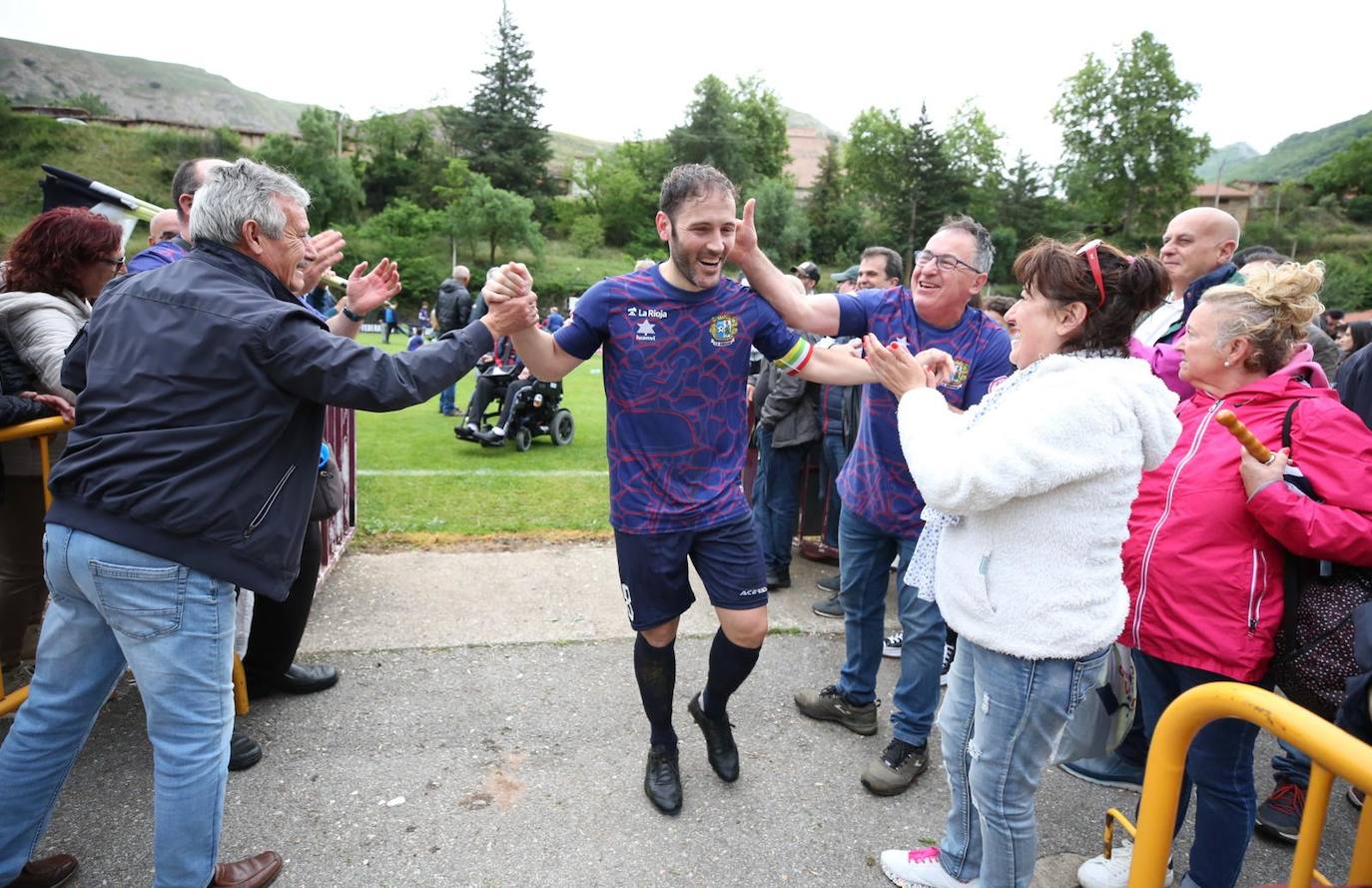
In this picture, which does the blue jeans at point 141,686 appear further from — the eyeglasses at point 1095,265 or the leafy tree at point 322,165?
the leafy tree at point 322,165

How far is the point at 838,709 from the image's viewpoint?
3.56m

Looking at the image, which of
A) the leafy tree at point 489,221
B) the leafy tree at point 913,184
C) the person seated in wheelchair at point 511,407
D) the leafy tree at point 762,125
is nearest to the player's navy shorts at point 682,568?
the person seated in wheelchair at point 511,407

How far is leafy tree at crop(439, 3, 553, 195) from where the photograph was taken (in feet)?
206

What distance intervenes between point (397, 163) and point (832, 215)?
115 feet

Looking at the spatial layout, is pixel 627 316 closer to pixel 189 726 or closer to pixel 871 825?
pixel 189 726

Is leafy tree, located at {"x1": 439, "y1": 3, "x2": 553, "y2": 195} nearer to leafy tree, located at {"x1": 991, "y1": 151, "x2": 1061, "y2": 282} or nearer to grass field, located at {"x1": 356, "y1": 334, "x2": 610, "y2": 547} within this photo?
leafy tree, located at {"x1": 991, "y1": 151, "x2": 1061, "y2": 282}

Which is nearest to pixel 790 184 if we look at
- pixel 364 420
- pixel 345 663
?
pixel 364 420

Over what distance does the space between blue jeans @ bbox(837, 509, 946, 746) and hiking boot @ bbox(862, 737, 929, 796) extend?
5cm

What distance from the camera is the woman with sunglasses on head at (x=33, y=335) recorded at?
3131 millimetres

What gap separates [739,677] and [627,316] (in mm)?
1449

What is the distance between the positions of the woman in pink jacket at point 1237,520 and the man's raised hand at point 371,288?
277 cm

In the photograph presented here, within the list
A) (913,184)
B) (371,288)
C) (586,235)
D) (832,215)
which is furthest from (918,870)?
(913,184)

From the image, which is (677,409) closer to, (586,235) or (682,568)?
(682,568)

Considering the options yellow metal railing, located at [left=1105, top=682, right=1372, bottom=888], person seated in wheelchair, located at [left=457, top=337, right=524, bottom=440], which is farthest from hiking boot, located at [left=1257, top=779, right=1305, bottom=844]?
person seated in wheelchair, located at [left=457, top=337, right=524, bottom=440]
